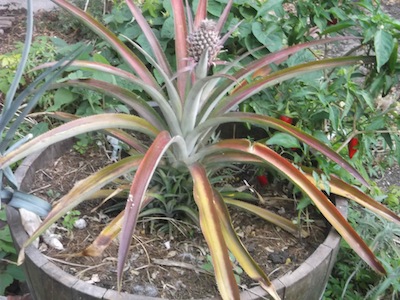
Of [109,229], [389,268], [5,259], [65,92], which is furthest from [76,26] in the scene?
[389,268]

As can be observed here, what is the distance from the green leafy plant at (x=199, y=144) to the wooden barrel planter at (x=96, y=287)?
0.22 feet

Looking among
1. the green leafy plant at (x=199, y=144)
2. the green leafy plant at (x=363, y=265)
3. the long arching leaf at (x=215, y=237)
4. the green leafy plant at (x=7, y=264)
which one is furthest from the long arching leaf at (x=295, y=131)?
the green leafy plant at (x=7, y=264)

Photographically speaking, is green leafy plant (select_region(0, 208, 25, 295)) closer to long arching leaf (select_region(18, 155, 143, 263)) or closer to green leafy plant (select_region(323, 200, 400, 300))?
long arching leaf (select_region(18, 155, 143, 263))

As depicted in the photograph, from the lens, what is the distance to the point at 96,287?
129cm

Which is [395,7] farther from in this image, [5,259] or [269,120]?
[5,259]

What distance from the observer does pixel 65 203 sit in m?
1.33

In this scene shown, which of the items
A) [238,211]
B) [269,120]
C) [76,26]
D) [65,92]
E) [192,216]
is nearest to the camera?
[269,120]

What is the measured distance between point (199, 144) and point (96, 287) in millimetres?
563

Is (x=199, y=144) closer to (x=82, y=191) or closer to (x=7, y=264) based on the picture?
(x=82, y=191)

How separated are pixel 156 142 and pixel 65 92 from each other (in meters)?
0.87

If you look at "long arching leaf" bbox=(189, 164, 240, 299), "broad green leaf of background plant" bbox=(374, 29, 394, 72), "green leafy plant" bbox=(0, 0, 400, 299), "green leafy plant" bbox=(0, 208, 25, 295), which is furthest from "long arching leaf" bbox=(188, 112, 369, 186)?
"green leafy plant" bbox=(0, 208, 25, 295)

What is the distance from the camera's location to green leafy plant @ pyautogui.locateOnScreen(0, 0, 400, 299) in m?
1.29

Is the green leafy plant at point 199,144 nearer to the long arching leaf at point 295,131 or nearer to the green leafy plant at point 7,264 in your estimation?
the long arching leaf at point 295,131

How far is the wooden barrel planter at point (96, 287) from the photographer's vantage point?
129cm
